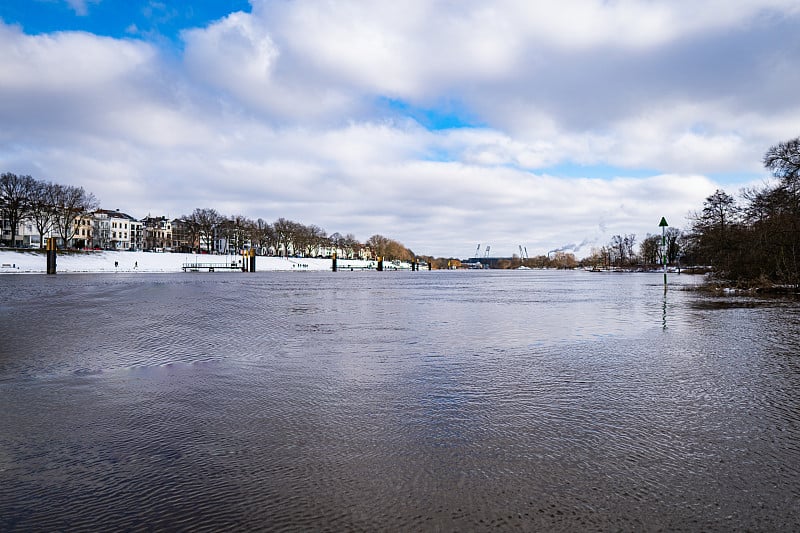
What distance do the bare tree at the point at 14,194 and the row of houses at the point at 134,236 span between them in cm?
3449

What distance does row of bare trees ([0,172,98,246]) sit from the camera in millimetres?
77188

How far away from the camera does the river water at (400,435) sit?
3408 millimetres

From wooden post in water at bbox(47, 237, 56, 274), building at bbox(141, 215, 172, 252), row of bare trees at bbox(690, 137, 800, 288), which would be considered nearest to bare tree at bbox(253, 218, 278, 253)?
building at bbox(141, 215, 172, 252)

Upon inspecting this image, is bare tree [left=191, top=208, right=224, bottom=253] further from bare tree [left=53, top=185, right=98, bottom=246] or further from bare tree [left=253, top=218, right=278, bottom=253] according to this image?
bare tree [left=53, top=185, right=98, bottom=246]

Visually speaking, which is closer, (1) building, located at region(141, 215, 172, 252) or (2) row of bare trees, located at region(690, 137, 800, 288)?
(2) row of bare trees, located at region(690, 137, 800, 288)

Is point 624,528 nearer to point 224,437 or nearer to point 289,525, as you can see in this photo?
point 289,525

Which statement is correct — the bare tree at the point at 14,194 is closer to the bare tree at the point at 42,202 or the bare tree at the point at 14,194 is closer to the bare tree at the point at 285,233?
the bare tree at the point at 42,202

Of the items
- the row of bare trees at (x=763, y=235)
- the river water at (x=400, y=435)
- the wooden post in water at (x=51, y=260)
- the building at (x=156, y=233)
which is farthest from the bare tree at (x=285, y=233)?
the river water at (x=400, y=435)

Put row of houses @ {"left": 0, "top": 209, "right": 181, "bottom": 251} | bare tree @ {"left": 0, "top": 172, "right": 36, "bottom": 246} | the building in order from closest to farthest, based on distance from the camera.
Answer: bare tree @ {"left": 0, "top": 172, "right": 36, "bottom": 246} → row of houses @ {"left": 0, "top": 209, "right": 181, "bottom": 251} → the building

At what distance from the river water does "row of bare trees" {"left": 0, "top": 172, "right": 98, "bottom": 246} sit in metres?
82.5

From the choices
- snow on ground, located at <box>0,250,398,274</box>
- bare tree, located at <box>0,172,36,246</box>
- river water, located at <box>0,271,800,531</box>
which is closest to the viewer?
river water, located at <box>0,271,800,531</box>

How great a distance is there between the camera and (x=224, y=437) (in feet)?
15.8

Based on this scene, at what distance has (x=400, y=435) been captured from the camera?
15.9 feet

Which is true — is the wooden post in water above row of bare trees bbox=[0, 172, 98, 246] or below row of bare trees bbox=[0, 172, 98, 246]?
below
